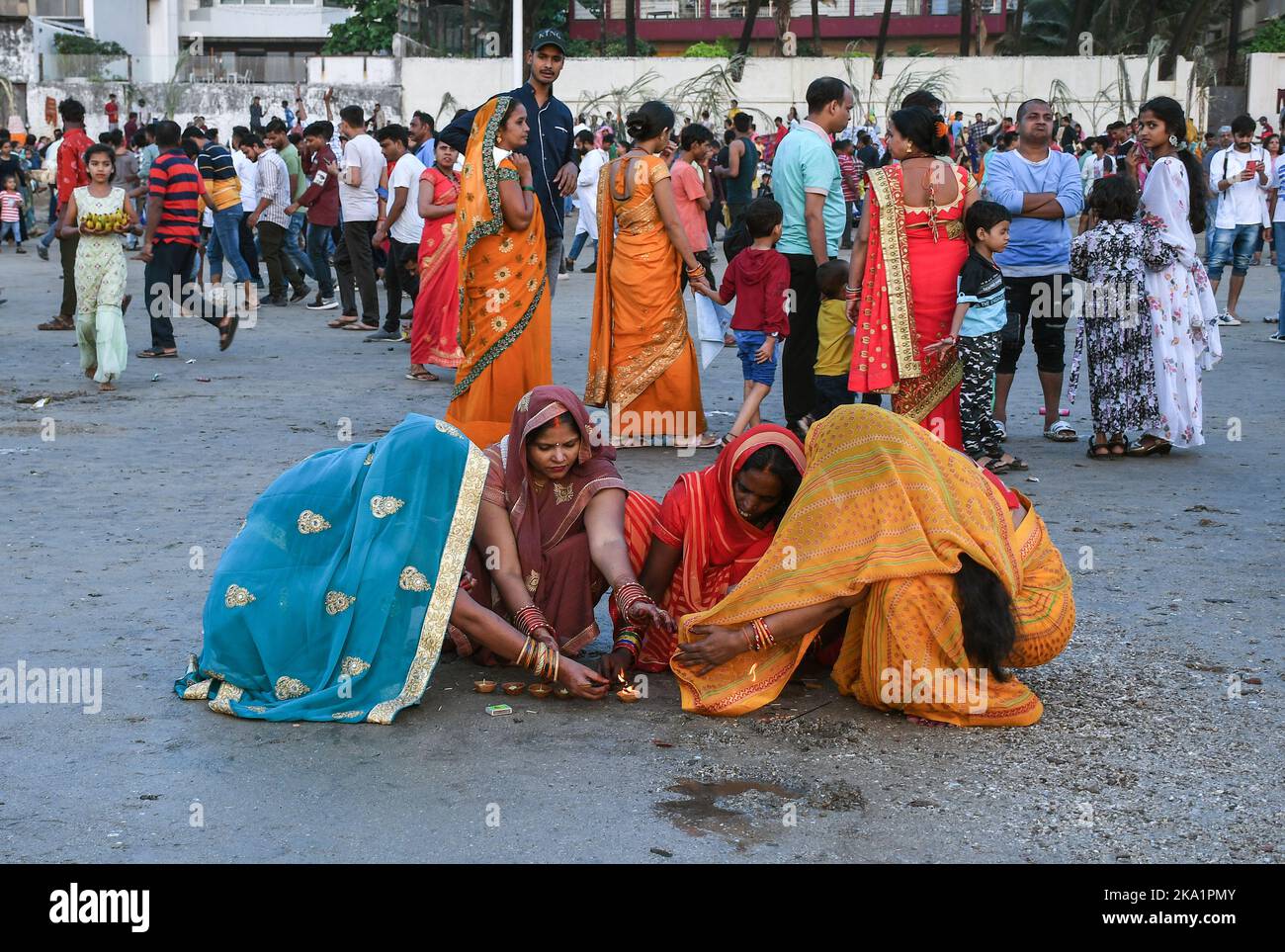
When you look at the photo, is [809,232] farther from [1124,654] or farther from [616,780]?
[616,780]

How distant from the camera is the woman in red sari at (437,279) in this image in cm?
995

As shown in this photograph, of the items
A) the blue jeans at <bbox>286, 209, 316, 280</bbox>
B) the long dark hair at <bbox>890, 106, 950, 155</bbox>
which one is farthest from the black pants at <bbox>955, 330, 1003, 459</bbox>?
the blue jeans at <bbox>286, 209, 316, 280</bbox>

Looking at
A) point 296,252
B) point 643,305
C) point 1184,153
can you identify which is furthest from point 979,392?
point 296,252

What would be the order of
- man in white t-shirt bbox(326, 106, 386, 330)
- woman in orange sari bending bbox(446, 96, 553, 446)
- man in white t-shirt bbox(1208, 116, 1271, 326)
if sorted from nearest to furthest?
1. woman in orange sari bending bbox(446, 96, 553, 446)
2. man in white t-shirt bbox(326, 106, 386, 330)
3. man in white t-shirt bbox(1208, 116, 1271, 326)

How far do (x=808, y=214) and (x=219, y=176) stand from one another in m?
7.24

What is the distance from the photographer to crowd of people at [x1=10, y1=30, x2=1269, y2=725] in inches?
163

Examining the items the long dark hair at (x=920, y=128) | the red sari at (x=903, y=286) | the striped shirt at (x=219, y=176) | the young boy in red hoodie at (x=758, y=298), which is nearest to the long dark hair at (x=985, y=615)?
the red sari at (x=903, y=286)

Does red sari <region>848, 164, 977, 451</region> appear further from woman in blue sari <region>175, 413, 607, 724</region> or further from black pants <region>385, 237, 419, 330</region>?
black pants <region>385, 237, 419, 330</region>

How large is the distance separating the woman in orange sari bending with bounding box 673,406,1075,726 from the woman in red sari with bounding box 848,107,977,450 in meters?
2.67

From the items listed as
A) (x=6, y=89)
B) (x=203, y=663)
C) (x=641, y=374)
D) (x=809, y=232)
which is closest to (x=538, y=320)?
(x=641, y=374)

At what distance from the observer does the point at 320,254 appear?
14227 millimetres

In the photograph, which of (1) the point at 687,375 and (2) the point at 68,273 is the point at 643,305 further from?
(2) the point at 68,273

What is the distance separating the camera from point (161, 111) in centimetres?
3669

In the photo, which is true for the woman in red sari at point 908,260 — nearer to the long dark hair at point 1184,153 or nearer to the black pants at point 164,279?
the long dark hair at point 1184,153
